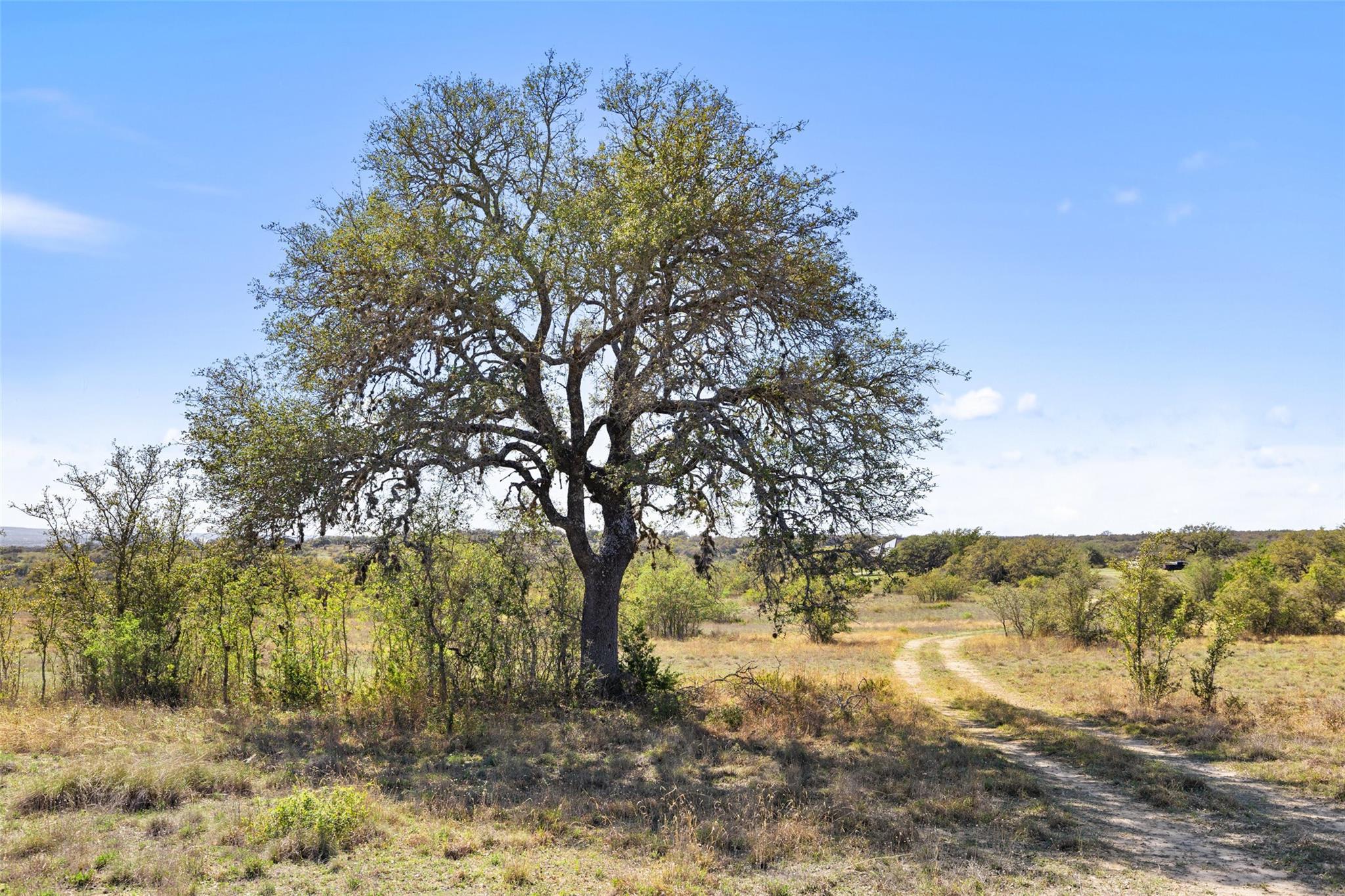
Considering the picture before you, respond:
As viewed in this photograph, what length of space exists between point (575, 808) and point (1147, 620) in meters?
15.5

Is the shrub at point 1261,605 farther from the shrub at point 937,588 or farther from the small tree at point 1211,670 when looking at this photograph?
the shrub at point 937,588

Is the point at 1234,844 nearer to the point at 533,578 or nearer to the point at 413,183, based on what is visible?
the point at 533,578

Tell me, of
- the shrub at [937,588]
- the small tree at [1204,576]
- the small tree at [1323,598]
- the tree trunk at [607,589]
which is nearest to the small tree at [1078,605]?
the small tree at [1323,598]

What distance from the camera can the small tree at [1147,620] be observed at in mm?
17219

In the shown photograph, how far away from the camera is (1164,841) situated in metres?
8.27

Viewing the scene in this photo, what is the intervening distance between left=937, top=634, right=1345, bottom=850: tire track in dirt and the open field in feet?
2.20

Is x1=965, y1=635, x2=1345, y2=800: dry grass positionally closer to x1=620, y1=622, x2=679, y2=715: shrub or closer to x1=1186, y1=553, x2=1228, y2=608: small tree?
x1=620, y1=622, x2=679, y2=715: shrub

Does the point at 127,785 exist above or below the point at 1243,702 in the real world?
above

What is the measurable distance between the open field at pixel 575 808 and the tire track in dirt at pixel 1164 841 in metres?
0.07

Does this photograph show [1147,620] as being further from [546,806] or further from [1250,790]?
[546,806]

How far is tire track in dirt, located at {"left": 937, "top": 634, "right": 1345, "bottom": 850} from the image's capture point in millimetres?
8758

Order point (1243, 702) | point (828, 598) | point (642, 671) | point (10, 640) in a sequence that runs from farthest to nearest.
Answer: point (1243, 702) < point (642, 671) < point (10, 640) < point (828, 598)

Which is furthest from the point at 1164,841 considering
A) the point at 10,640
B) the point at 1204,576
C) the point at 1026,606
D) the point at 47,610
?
the point at 1204,576

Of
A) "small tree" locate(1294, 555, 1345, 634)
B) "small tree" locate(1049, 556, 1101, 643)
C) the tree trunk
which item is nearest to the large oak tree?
the tree trunk
